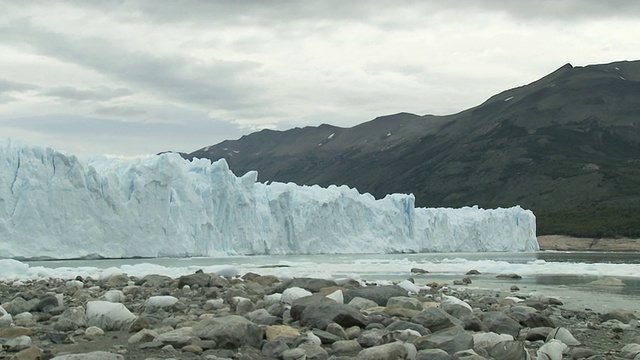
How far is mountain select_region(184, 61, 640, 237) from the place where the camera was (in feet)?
238

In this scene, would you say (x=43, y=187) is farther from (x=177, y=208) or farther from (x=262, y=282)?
(x=262, y=282)

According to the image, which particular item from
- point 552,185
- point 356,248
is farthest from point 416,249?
point 552,185

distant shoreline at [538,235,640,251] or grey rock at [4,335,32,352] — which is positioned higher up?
grey rock at [4,335,32,352]

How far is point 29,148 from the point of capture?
25.1m

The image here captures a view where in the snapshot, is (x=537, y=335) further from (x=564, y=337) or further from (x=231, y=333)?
(x=231, y=333)

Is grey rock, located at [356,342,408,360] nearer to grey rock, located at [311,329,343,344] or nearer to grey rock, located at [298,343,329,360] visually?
grey rock, located at [298,343,329,360]

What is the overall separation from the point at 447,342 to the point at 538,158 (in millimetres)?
98475

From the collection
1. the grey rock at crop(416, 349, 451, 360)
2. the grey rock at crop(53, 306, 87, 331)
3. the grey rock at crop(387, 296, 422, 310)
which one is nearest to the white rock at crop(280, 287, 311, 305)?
the grey rock at crop(387, 296, 422, 310)

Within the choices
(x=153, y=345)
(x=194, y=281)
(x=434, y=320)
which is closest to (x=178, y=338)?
(x=153, y=345)

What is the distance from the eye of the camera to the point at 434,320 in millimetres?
6465

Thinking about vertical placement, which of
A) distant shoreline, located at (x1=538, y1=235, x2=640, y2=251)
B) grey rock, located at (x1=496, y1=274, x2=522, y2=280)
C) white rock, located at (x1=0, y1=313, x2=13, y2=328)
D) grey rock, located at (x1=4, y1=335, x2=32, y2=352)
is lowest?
distant shoreline, located at (x1=538, y1=235, x2=640, y2=251)

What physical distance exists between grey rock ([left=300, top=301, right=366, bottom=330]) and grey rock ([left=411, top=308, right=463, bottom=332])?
539mm

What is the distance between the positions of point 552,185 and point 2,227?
72453 mm

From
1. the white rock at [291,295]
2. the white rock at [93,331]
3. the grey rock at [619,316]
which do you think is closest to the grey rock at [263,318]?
the white rock at [291,295]
